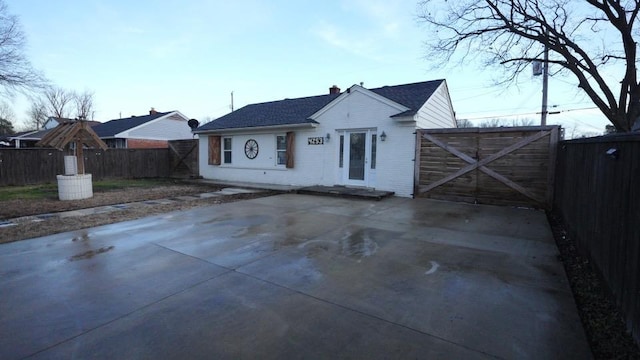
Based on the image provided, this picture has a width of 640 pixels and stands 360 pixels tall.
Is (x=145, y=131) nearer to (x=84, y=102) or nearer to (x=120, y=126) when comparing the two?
(x=120, y=126)

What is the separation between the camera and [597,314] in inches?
105

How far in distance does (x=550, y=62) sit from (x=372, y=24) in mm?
7321

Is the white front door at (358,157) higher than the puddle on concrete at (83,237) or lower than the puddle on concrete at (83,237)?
→ higher

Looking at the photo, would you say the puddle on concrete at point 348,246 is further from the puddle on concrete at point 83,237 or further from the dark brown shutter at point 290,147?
the dark brown shutter at point 290,147

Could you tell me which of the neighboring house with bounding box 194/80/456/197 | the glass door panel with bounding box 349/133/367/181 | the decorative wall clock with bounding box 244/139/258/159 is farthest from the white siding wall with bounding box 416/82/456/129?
the decorative wall clock with bounding box 244/139/258/159

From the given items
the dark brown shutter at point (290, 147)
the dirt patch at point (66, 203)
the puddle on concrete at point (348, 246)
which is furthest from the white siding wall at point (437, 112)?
the dirt patch at point (66, 203)

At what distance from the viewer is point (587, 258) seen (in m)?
3.80

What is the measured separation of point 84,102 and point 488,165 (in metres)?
Answer: 48.8

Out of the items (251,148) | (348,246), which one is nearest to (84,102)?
(251,148)

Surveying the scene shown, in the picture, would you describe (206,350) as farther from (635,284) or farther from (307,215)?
(307,215)

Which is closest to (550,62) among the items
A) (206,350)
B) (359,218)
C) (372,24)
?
(372,24)

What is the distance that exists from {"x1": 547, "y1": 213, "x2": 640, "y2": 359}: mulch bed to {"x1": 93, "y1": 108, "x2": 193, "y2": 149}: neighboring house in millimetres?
25281

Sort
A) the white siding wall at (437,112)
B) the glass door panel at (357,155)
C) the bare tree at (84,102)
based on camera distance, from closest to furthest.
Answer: the white siding wall at (437,112), the glass door panel at (357,155), the bare tree at (84,102)

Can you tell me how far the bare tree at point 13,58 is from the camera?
15117 millimetres
